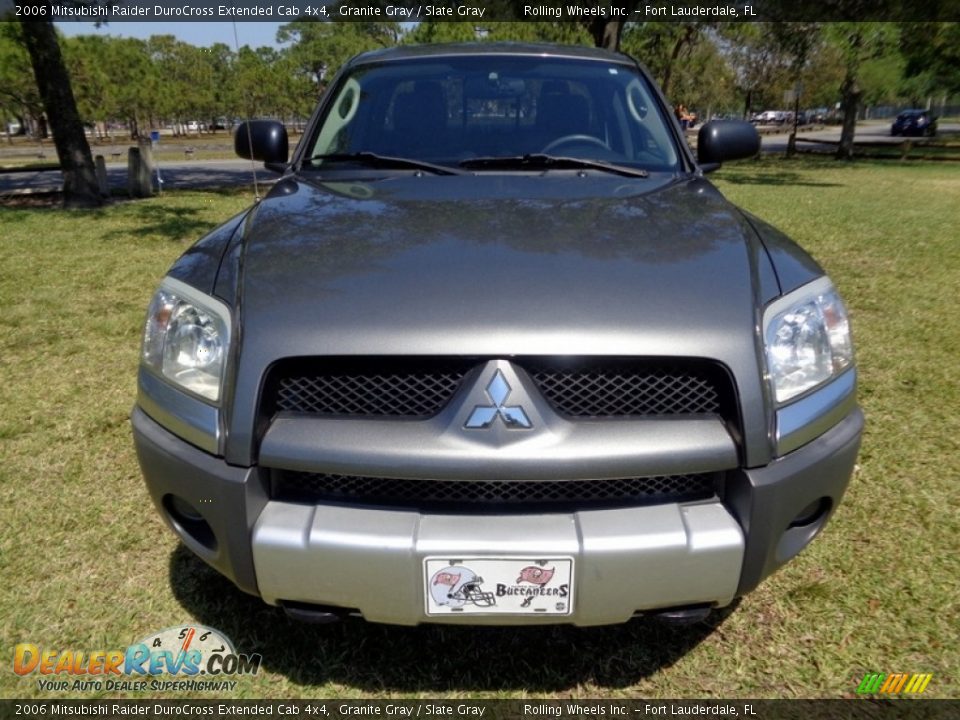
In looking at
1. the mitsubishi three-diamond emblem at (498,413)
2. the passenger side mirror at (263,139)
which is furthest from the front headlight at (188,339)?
the passenger side mirror at (263,139)

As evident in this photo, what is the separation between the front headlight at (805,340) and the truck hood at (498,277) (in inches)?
3.4

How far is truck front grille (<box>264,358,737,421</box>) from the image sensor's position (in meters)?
1.58

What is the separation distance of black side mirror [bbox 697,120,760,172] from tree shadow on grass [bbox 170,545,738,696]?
1814mm

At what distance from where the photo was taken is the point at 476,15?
19.0 metres

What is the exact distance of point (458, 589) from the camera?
1523mm

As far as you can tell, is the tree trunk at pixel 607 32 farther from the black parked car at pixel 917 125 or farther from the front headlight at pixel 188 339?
the black parked car at pixel 917 125

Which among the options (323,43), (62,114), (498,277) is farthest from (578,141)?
(323,43)

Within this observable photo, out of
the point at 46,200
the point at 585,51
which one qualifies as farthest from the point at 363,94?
the point at 46,200

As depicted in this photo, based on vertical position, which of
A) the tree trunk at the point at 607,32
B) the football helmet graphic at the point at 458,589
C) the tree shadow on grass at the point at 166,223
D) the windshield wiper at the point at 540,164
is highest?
the tree trunk at the point at 607,32

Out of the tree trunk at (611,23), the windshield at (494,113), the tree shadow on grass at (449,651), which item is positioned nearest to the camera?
the tree shadow on grass at (449,651)

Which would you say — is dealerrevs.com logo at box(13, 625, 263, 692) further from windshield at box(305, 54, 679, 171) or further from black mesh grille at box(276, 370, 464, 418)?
windshield at box(305, 54, 679, 171)

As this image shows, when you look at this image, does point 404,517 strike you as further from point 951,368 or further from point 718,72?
point 718,72

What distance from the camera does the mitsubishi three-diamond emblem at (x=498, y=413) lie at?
4.93 feet

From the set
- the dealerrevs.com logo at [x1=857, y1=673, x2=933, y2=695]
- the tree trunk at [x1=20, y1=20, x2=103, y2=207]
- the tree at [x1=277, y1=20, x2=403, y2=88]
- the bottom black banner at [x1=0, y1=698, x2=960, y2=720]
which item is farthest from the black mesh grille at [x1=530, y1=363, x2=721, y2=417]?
the tree at [x1=277, y1=20, x2=403, y2=88]
